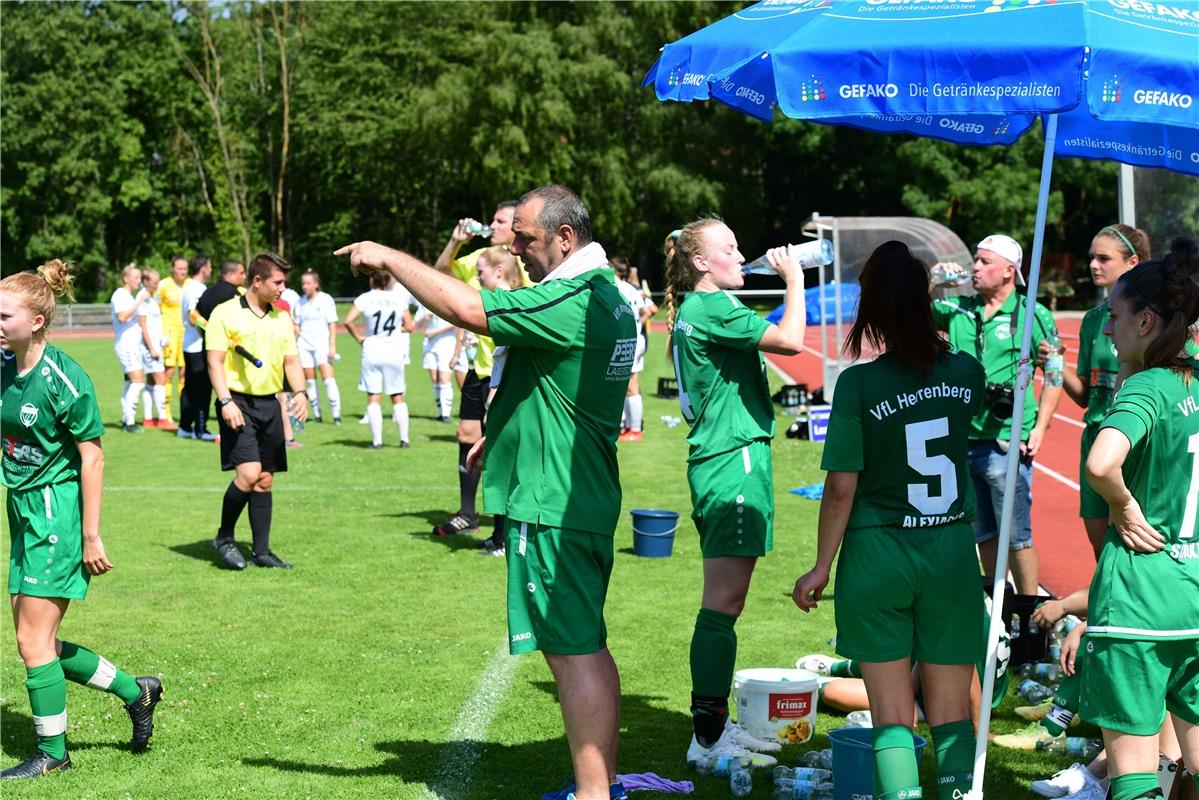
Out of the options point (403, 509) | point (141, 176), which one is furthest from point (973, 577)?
point (141, 176)

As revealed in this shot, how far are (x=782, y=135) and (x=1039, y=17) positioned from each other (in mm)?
49526

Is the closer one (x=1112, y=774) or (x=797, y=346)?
(x=1112, y=774)

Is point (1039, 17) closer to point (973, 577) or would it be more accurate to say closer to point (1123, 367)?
point (1123, 367)

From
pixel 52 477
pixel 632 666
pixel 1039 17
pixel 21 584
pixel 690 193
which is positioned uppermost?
pixel 690 193

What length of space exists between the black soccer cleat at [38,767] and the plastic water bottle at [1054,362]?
491cm

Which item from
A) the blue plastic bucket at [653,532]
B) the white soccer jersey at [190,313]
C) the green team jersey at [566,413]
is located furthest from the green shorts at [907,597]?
the white soccer jersey at [190,313]

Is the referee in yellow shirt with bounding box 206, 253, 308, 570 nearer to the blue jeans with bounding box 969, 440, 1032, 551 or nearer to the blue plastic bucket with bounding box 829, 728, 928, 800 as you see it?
the blue jeans with bounding box 969, 440, 1032, 551

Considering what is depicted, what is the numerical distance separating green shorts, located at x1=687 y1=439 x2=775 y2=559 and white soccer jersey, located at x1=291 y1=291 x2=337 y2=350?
1347cm

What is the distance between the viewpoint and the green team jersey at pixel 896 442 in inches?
163

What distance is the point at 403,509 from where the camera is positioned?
11.9 m

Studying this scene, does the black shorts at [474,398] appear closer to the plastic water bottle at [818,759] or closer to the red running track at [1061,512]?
the red running track at [1061,512]

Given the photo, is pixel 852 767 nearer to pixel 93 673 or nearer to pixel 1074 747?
pixel 1074 747

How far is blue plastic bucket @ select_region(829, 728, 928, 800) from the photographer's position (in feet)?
15.4

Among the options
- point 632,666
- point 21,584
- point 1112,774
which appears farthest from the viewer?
point 632,666
